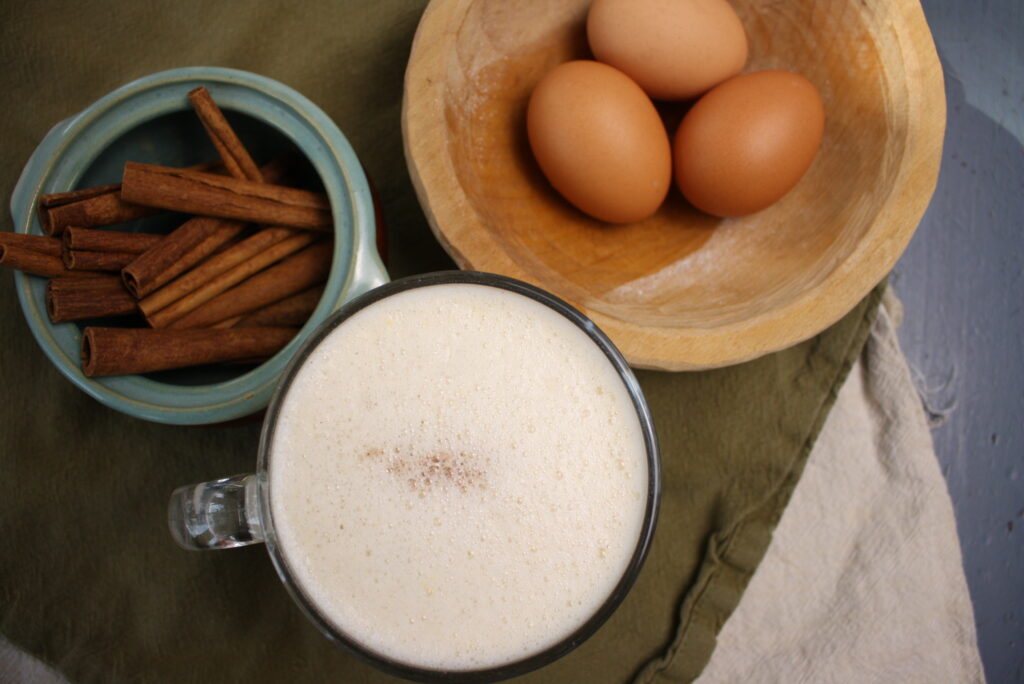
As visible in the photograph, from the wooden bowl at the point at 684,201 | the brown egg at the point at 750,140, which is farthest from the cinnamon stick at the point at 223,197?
the brown egg at the point at 750,140

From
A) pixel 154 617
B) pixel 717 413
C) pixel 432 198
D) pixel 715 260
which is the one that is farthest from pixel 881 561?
pixel 154 617

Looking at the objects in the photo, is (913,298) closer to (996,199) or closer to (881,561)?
(996,199)

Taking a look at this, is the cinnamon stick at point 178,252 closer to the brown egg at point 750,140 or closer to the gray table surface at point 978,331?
the brown egg at point 750,140

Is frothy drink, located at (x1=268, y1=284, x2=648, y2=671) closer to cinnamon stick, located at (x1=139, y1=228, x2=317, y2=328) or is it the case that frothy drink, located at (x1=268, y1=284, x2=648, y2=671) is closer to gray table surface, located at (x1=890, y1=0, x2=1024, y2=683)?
cinnamon stick, located at (x1=139, y1=228, x2=317, y2=328)

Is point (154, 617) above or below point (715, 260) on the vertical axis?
below

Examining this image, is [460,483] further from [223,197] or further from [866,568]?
[866,568]

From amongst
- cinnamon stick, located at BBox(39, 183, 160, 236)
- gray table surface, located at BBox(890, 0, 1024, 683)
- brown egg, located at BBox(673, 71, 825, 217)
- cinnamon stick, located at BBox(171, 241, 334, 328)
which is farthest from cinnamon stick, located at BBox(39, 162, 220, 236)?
gray table surface, located at BBox(890, 0, 1024, 683)
